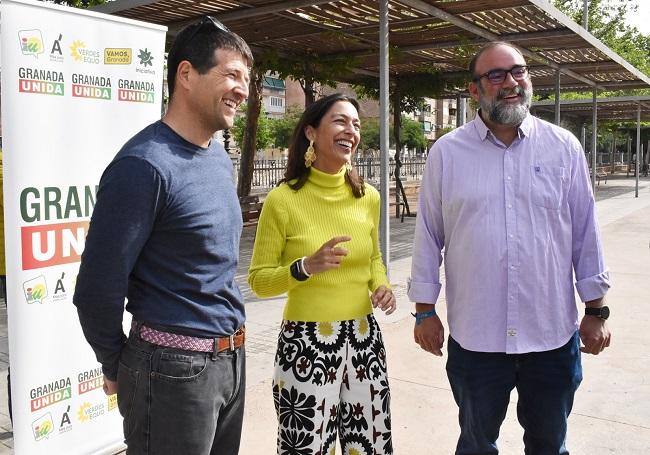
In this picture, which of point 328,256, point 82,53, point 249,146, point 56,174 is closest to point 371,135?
point 249,146

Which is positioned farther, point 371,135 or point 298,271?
point 371,135

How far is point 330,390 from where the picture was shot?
254 centimetres

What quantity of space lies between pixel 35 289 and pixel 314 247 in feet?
4.33

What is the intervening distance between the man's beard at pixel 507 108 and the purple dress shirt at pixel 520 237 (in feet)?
0.16

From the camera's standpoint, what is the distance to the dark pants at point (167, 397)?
1.87m

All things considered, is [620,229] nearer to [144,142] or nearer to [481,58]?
[481,58]

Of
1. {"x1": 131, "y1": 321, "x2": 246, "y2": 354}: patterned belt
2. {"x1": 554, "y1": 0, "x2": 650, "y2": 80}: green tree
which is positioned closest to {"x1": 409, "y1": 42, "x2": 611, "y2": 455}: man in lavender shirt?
{"x1": 131, "y1": 321, "x2": 246, "y2": 354}: patterned belt

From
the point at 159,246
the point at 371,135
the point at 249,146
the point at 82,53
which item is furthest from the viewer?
the point at 371,135

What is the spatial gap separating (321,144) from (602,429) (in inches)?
99.2

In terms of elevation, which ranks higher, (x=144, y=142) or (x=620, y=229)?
(x=144, y=142)

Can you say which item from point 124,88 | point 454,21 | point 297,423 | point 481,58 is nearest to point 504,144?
point 481,58

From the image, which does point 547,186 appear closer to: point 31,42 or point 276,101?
point 31,42

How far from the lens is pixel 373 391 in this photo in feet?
8.50

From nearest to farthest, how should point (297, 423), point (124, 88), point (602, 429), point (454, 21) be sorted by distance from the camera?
point (297, 423)
point (124, 88)
point (602, 429)
point (454, 21)
